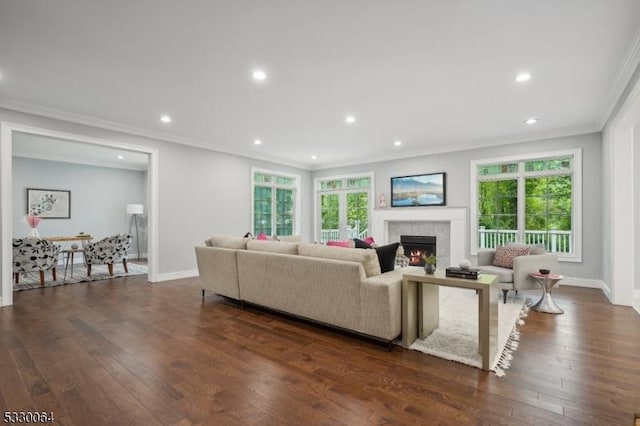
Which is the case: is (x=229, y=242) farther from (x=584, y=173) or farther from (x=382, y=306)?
(x=584, y=173)

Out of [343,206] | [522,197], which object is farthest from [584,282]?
[343,206]

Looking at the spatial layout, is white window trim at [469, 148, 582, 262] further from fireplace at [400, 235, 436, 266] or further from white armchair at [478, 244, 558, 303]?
white armchair at [478, 244, 558, 303]

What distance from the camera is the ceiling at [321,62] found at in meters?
2.37

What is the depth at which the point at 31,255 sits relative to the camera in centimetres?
515

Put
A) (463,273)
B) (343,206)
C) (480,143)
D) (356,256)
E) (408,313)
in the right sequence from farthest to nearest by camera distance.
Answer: (343,206), (480,143), (356,256), (408,313), (463,273)

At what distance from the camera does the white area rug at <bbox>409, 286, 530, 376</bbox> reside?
8.54ft

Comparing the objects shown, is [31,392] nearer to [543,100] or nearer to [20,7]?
[20,7]

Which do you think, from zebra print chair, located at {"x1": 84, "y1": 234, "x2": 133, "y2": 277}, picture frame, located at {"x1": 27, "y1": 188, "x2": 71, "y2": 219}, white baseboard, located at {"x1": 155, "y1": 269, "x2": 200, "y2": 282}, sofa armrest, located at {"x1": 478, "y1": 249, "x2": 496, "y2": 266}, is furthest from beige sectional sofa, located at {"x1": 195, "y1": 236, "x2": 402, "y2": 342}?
picture frame, located at {"x1": 27, "y1": 188, "x2": 71, "y2": 219}

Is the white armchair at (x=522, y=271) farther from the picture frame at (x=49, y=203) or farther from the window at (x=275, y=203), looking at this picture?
the picture frame at (x=49, y=203)

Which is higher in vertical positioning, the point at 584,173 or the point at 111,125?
the point at 111,125

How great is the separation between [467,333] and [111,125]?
19.4 feet

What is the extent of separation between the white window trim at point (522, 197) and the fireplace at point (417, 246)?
815mm

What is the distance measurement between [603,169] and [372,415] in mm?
5573

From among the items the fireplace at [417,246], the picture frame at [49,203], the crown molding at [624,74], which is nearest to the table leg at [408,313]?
the crown molding at [624,74]
